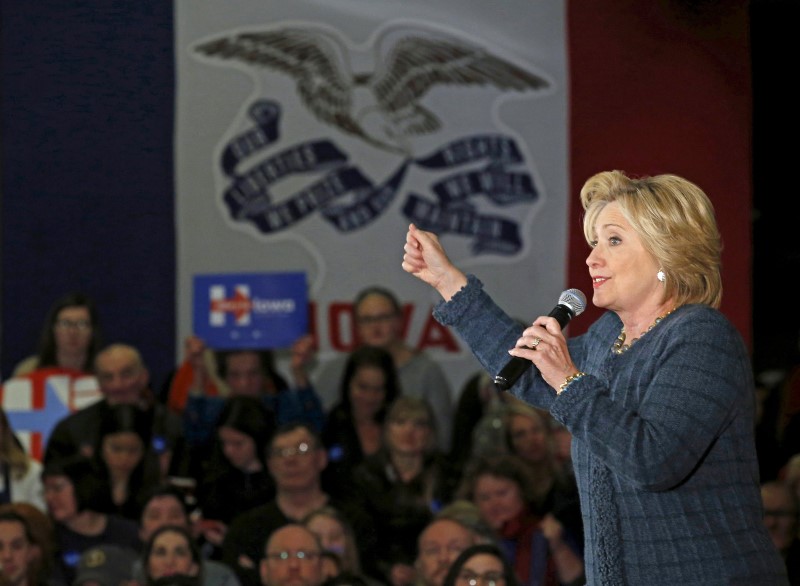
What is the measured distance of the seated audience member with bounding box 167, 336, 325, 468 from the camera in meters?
5.16

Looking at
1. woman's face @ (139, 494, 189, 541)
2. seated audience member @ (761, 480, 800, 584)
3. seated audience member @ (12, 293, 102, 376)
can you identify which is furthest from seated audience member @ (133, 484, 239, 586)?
seated audience member @ (761, 480, 800, 584)

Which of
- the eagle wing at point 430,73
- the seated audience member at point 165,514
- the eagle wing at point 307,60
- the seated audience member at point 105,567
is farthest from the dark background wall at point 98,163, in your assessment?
the seated audience member at point 105,567

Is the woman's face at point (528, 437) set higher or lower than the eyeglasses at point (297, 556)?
higher

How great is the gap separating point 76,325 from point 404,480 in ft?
5.19

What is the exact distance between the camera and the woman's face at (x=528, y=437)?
4.80m

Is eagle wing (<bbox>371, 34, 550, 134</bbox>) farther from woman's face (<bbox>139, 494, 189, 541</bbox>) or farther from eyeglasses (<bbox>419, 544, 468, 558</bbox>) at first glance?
eyeglasses (<bbox>419, 544, 468, 558</bbox>)

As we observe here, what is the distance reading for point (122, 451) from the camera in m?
5.02

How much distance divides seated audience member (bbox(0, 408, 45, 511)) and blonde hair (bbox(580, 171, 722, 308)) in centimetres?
388

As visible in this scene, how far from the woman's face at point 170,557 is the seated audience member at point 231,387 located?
0.69 meters

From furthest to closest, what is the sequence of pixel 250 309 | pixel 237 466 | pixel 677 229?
1. pixel 250 309
2. pixel 237 466
3. pixel 677 229

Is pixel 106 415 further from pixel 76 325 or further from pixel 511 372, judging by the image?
pixel 511 372

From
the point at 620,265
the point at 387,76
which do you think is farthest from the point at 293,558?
the point at 387,76

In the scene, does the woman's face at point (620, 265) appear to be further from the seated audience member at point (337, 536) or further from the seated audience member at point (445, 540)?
the seated audience member at point (337, 536)

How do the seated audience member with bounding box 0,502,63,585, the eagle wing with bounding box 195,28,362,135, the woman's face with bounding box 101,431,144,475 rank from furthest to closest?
the eagle wing with bounding box 195,28,362,135
the woman's face with bounding box 101,431,144,475
the seated audience member with bounding box 0,502,63,585
